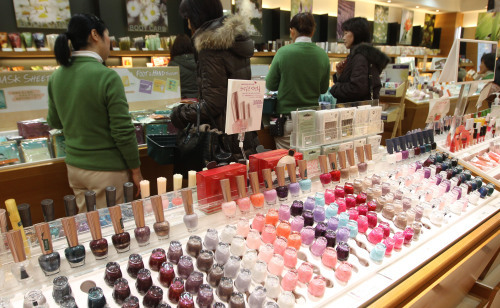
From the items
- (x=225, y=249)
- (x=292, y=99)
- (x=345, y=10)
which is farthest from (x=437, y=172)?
(x=345, y=10)

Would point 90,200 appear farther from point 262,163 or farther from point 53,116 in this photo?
point 53,116

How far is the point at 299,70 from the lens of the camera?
2.82m

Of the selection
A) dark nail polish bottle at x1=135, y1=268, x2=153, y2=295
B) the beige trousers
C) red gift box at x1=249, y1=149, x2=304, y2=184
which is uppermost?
red gift box at x1=249, y1=149, x2=304, y2=184

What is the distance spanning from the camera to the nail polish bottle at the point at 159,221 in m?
1.25

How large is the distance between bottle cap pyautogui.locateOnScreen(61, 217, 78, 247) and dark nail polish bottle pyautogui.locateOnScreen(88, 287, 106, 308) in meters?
0.20

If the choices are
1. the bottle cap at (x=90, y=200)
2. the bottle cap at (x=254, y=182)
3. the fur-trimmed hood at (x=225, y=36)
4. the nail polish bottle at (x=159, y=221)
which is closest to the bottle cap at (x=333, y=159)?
the bottle cap at (x=254, y=182)

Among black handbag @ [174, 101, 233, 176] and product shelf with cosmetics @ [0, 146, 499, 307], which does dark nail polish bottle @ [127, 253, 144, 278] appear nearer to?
product shelf with cosmetics @ [0, 146, 499, 307]

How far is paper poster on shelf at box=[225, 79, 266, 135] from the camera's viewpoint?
1.48 m

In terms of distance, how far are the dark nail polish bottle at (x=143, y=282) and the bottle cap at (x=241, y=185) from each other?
55 cm

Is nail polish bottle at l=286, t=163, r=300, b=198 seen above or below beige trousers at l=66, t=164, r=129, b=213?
above

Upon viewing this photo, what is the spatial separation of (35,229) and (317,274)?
0.91 m

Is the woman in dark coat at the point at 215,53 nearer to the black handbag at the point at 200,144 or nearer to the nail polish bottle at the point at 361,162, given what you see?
the black handbag at the point at 200,144

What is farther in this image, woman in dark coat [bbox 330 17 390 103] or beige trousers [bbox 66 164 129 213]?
woman in dark coat [bbox 330 17 390 103]

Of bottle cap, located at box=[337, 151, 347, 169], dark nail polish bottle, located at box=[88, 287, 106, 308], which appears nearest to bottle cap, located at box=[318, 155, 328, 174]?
bottle cap, located at box=[337, 151, 347, 169]
